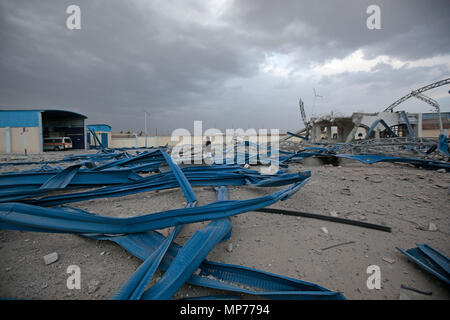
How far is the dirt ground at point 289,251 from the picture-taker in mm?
1369

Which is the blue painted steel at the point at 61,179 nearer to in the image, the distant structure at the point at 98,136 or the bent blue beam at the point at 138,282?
the bent blue beam at the point at 138,282

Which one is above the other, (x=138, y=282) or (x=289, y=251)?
(x=138, y=282)

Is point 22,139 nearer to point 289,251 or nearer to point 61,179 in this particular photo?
point 61,179

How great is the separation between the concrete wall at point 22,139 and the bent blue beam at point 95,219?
22368mm

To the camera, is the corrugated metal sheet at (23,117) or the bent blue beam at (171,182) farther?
the corrugated metal sheet at (23,117)

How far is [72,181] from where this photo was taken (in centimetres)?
331

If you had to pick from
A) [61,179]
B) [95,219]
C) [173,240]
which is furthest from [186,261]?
[61,179]

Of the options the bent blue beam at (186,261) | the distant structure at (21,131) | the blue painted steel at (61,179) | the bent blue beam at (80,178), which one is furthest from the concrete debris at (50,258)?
the distant structure at (21,131)

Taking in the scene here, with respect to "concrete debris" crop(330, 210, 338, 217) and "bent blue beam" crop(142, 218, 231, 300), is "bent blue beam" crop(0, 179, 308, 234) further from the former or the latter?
"concrete debris" crop(330, 210, 338, 217)

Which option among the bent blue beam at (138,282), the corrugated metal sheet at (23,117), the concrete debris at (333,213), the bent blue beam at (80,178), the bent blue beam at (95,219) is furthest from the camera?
the corrugated metal sheet at (23,117)

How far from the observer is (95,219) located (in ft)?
5.40

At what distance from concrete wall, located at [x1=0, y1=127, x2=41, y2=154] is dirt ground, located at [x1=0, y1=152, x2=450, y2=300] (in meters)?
21.2

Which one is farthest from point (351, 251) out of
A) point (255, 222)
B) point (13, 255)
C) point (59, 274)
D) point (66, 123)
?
point (66, 123)

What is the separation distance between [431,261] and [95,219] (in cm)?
279
